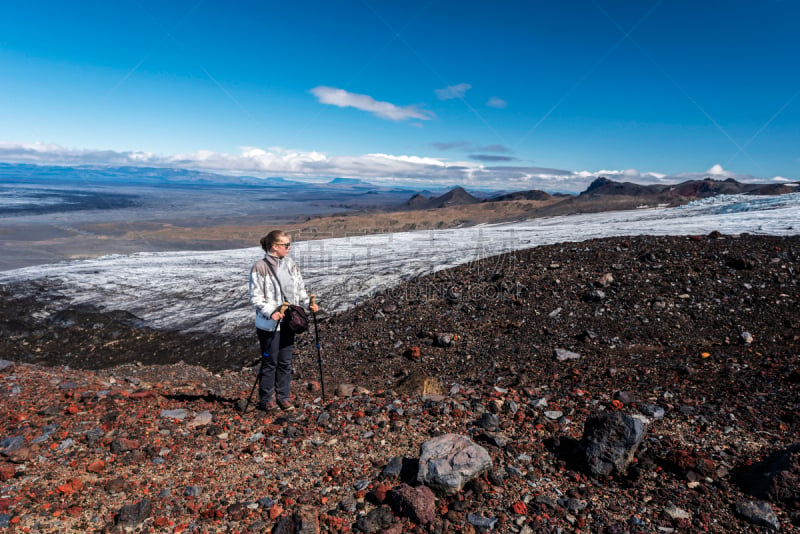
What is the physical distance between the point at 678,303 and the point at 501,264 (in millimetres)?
4733

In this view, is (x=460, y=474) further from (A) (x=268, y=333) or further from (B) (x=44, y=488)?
(B) (x=44, y=488)

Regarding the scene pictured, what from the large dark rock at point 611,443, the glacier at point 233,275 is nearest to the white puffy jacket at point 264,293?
the large dark rock at point 611,443

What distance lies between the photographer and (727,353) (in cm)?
670

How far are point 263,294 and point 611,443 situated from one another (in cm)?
419

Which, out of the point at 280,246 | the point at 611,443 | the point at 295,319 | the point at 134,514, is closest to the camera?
the point at 134,514

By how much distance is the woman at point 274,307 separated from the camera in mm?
5297

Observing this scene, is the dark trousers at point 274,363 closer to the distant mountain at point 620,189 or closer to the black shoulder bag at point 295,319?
the black shoulder bag at point 295,319

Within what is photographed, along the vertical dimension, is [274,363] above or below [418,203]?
below

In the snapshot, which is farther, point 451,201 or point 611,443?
point 451,201

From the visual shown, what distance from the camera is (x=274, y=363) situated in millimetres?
5625

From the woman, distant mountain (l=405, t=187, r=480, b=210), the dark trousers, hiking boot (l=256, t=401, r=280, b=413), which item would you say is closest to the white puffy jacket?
the woman

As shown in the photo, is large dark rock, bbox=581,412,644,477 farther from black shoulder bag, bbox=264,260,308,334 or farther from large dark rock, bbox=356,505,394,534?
black shoulder bag, bbox=264,260,308,334

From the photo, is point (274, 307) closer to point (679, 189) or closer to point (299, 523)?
point (299, 523)

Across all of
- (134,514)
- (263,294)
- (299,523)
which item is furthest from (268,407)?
(299,523)
